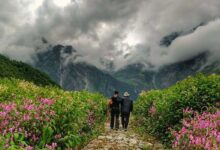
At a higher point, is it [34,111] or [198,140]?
[34,111]

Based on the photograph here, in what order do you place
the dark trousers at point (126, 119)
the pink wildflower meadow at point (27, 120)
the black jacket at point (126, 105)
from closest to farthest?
1. the pink wildflower meadow at point (27, 120)
2. the black jacket at point (126, 105)
3. the dark trousers at point (126, 119)

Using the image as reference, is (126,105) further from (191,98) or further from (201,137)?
(201,137)

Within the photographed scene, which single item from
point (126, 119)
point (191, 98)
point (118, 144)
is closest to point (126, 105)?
point (126, 119)

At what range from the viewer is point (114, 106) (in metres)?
22.9

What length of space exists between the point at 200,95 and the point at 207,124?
585 centimetres

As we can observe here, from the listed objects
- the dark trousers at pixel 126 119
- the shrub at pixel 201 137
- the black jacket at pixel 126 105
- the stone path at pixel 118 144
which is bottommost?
the stone path at pixel 118 144

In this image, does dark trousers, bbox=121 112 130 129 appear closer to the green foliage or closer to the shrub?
the green foliage

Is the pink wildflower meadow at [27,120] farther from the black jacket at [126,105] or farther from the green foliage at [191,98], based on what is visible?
the black jacket at [126,105]

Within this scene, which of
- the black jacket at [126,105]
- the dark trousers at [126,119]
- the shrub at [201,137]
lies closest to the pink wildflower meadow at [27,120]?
the shrub at [201,137]

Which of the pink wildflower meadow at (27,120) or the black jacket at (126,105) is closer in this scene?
the pink wildflower meadow at (27,120)

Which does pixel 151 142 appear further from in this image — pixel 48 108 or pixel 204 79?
pixel 48 108

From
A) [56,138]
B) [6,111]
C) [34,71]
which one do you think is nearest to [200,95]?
[56,138]

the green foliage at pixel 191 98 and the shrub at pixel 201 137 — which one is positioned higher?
the green foliage at pixel 191 98

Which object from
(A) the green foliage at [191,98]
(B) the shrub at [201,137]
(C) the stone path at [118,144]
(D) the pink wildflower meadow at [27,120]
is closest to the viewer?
(B) the shrub at [201,137]
